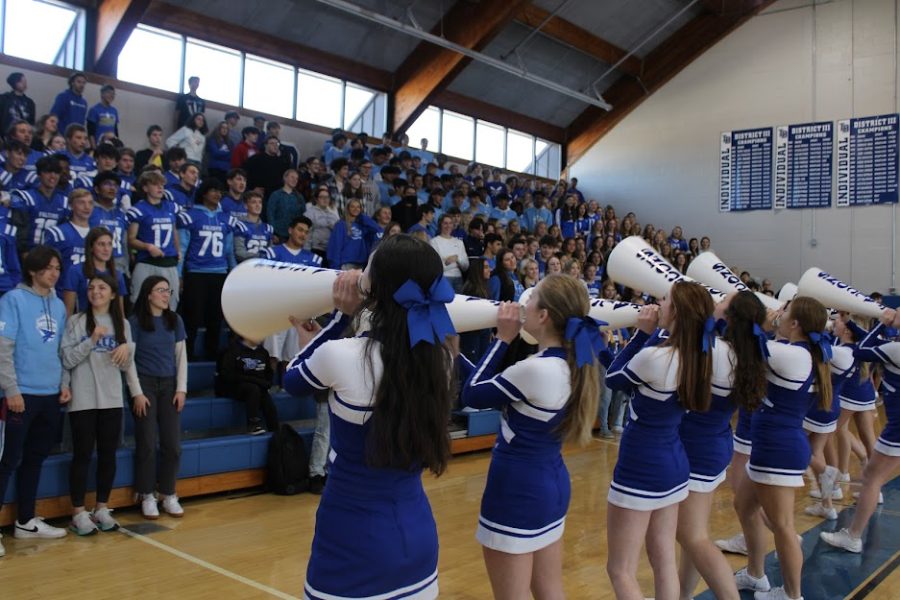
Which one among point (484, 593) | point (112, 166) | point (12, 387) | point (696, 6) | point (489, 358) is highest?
point (696, 6)

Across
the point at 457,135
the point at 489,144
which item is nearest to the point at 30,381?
the point at 457,135

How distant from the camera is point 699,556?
9.37 feet

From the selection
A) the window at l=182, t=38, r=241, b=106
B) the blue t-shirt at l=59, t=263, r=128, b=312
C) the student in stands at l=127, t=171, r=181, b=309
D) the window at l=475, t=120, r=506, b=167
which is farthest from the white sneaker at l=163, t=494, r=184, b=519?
the window at l=475, t=120, r=506, b=167

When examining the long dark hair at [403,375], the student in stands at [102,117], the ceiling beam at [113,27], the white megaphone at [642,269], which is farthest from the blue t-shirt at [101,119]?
the long dark hair at [403,375]

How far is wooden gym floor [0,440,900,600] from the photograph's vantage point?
340 centimetres

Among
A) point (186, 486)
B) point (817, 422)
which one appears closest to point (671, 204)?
point (817, 422)

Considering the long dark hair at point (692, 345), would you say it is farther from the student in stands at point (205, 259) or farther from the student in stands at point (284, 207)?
the student in stands at point (284, 207)

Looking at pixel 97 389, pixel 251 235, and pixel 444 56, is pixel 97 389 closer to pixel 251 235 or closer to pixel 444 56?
pixel 251 235

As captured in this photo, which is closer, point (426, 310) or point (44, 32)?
point (426, 310)

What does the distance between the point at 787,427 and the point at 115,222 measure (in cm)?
459

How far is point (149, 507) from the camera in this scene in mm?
4438

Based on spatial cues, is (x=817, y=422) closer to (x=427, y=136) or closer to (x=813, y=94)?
(x=427, y=136)

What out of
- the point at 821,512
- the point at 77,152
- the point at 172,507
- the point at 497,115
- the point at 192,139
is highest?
the point at 497,115

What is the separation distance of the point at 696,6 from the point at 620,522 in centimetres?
1455
